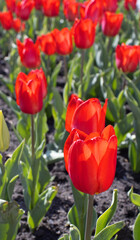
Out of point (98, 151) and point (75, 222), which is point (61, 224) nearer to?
point (75, 222)

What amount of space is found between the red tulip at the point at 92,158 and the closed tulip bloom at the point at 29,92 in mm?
594

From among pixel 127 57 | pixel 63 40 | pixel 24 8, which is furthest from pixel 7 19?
pixel 127 57

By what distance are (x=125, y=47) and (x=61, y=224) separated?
1047mm

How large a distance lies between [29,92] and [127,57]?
2.72 feet

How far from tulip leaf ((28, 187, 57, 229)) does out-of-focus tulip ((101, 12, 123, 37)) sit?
1559mm

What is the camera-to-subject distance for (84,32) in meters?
2.06

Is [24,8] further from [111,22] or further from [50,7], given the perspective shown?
[111,22]

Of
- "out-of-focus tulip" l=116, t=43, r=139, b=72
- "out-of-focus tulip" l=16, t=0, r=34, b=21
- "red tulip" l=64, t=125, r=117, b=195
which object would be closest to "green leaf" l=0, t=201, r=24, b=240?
"red tulip" l=64, t=125, r=117, b=195

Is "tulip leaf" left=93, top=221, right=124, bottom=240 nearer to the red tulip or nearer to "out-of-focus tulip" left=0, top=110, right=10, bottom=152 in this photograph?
the red tulip

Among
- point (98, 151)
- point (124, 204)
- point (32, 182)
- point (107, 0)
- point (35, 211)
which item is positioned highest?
point (107, 0)

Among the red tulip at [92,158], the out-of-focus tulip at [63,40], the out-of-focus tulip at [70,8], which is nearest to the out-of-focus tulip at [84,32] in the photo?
the out-of-focus tulip at [63,40]

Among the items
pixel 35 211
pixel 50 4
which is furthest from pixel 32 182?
pixel 50 4

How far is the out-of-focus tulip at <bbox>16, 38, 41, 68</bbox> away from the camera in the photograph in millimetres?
2042

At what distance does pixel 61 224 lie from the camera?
66.5 inches
